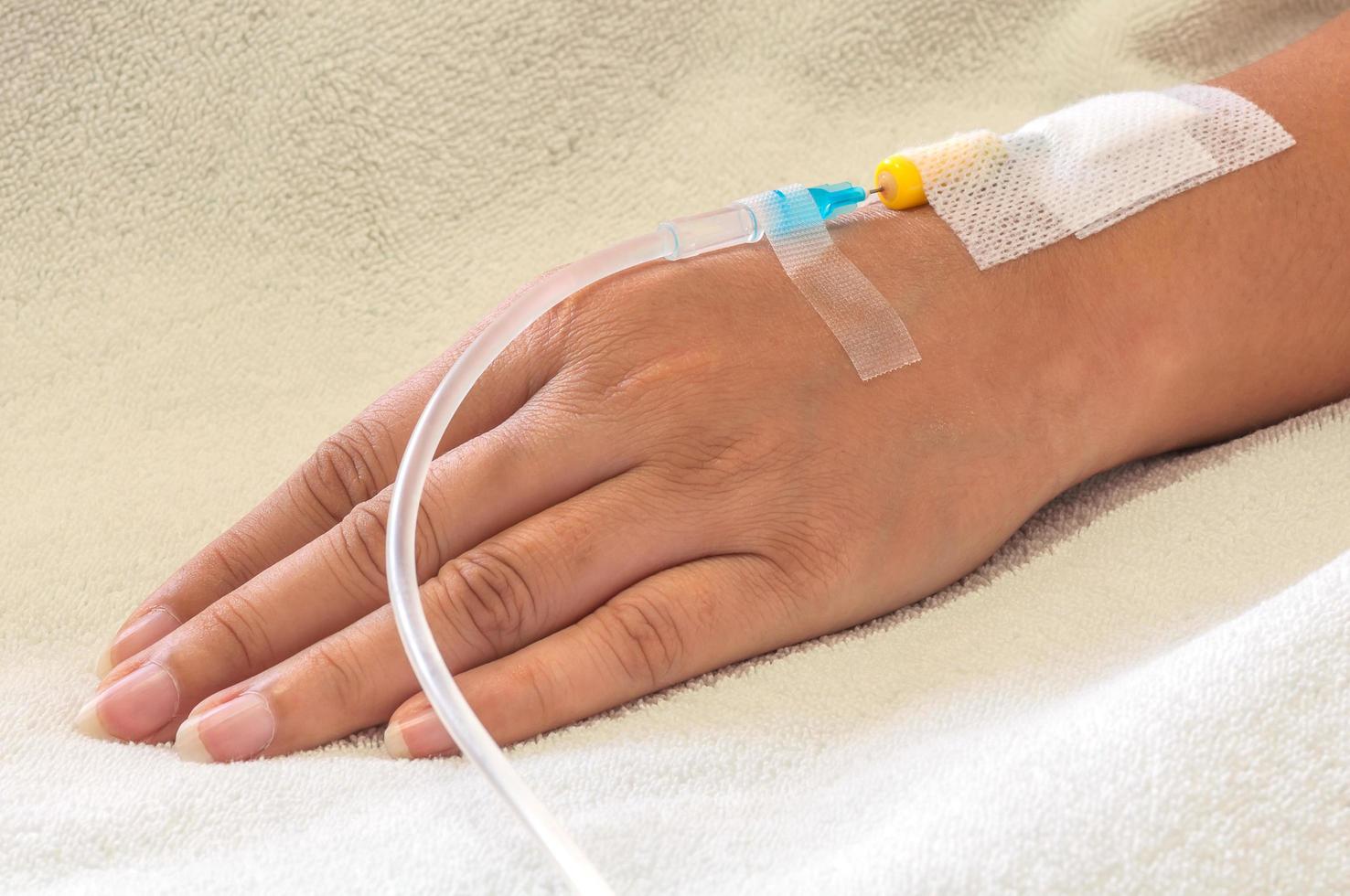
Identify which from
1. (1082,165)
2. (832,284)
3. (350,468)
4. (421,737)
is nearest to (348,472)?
(350,468)

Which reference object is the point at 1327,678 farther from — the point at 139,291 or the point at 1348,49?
the point at 139,291

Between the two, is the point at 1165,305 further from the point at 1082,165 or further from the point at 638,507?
the point at 638,507

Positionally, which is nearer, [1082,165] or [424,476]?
[424,476]

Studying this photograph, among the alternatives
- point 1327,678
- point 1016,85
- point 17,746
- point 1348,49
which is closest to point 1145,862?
point 1327,678

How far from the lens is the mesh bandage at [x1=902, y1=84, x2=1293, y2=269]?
933mm

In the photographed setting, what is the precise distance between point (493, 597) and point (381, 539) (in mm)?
100

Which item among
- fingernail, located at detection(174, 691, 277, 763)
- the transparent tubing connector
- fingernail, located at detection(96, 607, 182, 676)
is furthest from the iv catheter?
Result: fingernail, located at detection(96, 607, 182, 676)

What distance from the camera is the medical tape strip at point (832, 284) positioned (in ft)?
2.85

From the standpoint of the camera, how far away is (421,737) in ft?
2.33

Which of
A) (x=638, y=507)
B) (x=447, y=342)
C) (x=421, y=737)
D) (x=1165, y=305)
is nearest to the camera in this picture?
(x=421, y=737)

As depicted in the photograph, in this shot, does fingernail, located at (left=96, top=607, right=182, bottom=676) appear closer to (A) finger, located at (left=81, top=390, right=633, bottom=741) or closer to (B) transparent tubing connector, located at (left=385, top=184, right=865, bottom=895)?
(A) finger, located at (left=81, top=390, right=633, bottom=741)

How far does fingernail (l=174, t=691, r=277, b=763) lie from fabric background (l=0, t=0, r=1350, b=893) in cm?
2

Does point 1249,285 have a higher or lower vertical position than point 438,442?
lower

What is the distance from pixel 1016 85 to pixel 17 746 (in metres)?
1.10
